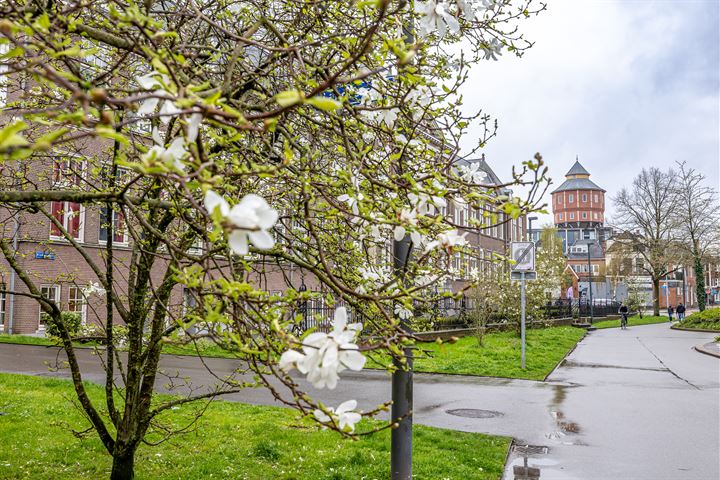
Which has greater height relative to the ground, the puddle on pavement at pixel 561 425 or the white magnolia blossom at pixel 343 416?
the white magnolia blossom at pixel 343 416

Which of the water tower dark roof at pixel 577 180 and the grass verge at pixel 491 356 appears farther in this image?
the water tower dark roof at pixel 577 180

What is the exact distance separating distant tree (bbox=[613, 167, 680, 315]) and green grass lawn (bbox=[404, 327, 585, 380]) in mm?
29199

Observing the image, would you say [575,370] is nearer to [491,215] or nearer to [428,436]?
[428,436]

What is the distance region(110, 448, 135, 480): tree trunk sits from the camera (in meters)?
4.97

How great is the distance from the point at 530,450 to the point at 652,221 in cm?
4628

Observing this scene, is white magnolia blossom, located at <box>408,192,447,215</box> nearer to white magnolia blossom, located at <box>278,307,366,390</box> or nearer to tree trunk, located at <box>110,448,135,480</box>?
A: white magnolia blossom, located at <box>278,307,366,390</box>

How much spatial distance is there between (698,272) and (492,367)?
115 feet

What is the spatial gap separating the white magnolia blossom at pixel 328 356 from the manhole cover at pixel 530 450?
5898 mm

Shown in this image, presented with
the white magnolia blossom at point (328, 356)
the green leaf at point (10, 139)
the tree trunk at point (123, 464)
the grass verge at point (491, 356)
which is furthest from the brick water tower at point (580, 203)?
the green leaf at point (10, 139)

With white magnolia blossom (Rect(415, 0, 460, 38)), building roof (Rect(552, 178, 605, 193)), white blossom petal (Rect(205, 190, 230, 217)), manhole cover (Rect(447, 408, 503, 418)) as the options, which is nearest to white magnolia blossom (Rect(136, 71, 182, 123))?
white blossom petal (Rect(205, 190, 230, 217))

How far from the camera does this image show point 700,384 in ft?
41.2

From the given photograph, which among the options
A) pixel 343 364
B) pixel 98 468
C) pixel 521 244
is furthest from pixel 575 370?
pixel 343 364

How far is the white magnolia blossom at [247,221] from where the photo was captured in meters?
1.36

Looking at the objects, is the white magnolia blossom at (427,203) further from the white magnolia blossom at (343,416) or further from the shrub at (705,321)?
the shrub at (705,321)
